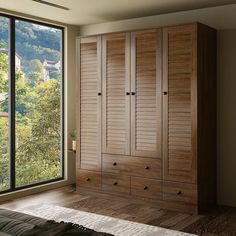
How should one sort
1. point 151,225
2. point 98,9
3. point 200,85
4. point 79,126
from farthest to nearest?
point 79,126 → point 98,9 → point 200,85 → point 151,225

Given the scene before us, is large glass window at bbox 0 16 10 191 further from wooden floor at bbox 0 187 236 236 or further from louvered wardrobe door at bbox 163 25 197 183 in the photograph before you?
louvered wardrobe door at bbox 163 25 197 183

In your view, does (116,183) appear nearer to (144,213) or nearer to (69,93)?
(144,213)

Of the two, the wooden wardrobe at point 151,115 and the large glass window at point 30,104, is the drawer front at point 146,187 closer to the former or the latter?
the wooden wardrobe at point 151,115

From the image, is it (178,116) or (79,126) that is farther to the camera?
(79,126)

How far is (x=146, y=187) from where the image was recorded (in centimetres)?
471

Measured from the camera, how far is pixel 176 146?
177 inches

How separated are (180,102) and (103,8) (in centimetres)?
149

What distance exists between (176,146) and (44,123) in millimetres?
1980

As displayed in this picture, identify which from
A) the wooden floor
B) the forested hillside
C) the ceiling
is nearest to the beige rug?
the wooden floor

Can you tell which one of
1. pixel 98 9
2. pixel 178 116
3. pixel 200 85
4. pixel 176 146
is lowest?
pixel 176 146

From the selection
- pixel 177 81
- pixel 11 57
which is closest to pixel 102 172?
pixel 177 81

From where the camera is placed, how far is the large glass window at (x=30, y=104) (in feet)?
16.3

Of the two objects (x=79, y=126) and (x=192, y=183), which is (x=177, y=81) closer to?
(x=192, y=183)

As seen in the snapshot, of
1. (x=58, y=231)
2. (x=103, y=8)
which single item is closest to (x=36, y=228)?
(x=58, y=231)
